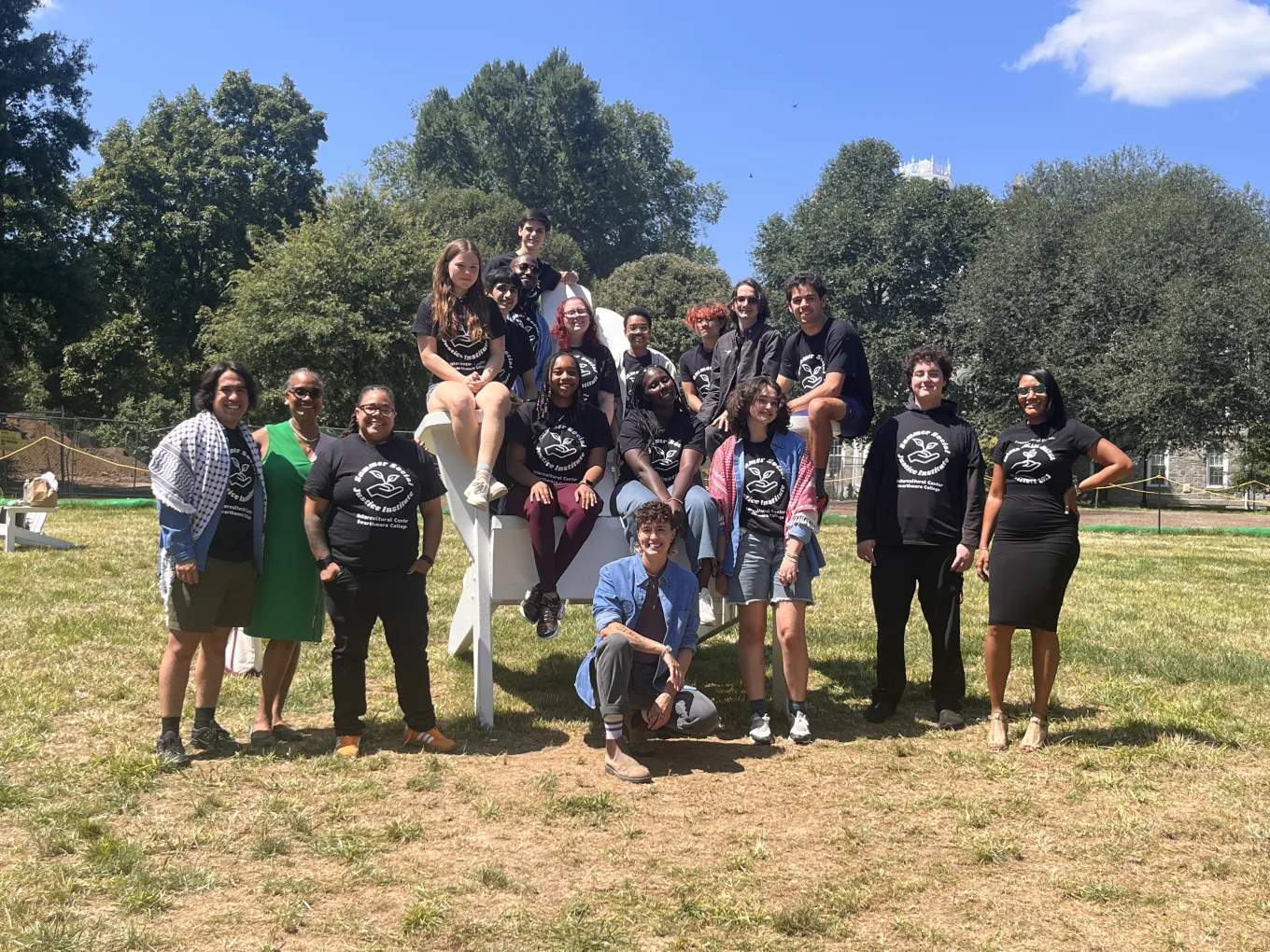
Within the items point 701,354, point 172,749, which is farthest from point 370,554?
point 701,354

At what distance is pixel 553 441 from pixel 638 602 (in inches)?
43.7

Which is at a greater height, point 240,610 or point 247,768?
point 240,610

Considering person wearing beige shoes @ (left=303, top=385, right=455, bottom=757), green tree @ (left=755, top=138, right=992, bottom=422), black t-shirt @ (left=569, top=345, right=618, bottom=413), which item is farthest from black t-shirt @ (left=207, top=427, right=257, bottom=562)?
green tree @ (left=755, top=138, right=992, bottom=422)

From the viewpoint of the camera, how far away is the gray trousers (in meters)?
4.62

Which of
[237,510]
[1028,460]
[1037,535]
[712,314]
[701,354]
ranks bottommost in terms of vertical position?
[1037,535]

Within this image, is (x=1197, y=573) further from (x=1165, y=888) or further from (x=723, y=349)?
(x=1165, y=888)

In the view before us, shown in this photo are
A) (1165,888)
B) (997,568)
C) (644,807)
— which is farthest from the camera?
(997,568)

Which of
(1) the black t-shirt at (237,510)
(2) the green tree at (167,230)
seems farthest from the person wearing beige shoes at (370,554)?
(2) the green tree at (167,230)

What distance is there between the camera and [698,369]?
6887 millimetres

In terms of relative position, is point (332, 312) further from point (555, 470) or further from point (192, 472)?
point (192, 472)

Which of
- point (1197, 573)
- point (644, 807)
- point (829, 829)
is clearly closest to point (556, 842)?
point (644, 807)

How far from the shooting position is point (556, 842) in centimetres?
372

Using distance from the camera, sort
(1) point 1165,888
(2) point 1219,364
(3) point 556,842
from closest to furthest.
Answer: (1) point 1165,888, (3) point 556,842, (2) point 1219,364

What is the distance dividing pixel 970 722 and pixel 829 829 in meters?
1.95
